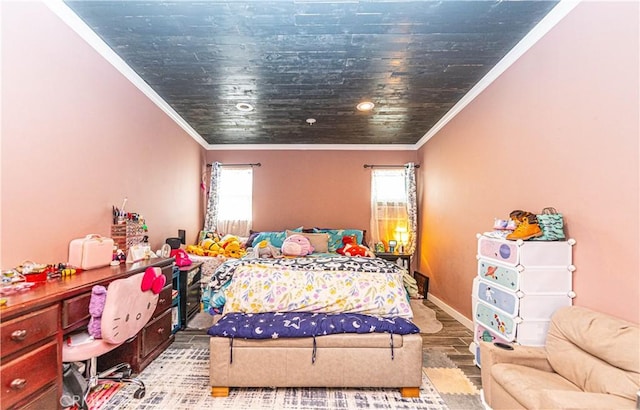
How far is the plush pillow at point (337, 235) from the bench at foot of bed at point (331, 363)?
2.68 metres

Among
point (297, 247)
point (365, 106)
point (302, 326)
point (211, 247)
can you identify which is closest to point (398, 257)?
point (297, 247)

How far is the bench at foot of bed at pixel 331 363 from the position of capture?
2020mm

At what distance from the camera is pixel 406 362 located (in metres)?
2.03

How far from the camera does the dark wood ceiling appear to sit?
195 cm

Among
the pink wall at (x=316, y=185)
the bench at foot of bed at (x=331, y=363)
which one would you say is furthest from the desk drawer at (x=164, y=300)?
the pink wall at (x=316, y=185)

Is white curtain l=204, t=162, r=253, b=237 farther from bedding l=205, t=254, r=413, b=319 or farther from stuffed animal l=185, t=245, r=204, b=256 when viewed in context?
bedding l=205, t=254, r=413, b=319

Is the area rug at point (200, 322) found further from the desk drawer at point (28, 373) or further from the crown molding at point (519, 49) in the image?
the crown molding at point (519, 49)

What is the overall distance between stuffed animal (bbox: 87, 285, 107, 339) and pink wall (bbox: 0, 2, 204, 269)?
20.0 inches

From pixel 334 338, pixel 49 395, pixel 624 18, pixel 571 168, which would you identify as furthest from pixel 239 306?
pixel 624 18

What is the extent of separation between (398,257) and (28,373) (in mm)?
4493

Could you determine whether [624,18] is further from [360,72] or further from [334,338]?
[334,338]

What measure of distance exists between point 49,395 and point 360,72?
3.19m

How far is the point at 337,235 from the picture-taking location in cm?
491

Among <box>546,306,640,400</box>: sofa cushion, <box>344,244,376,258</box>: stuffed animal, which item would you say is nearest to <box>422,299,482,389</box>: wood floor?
<box>546,306,640,400</box>: sofa cushion
